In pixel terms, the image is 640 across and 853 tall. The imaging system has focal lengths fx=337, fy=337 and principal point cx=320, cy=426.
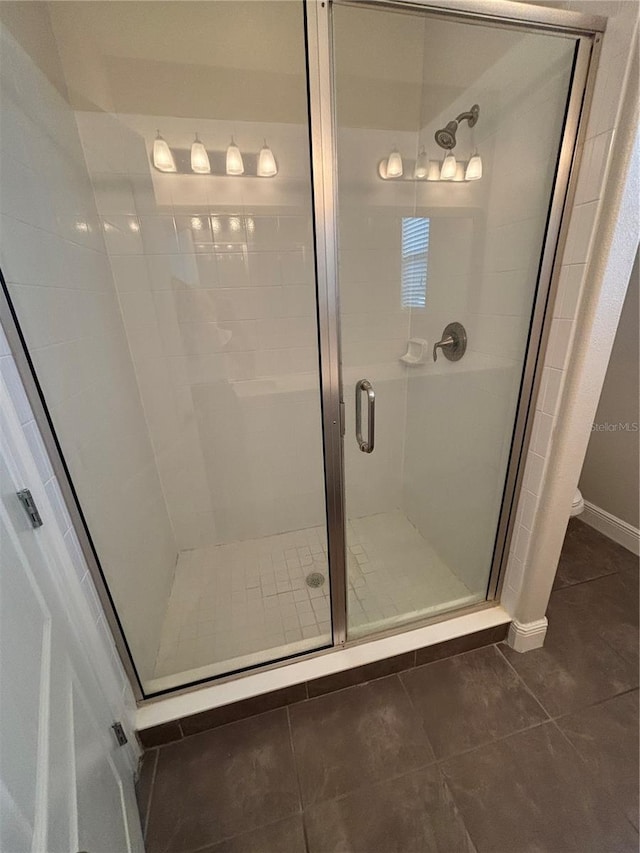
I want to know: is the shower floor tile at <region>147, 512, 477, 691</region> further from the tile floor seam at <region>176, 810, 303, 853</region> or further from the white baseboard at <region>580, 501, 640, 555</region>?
the white baseboard at <region>580, 501, 640, 555</region>

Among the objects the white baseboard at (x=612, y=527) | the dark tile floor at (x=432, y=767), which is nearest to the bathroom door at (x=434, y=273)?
the dark tile floor at (x=432, y=767)

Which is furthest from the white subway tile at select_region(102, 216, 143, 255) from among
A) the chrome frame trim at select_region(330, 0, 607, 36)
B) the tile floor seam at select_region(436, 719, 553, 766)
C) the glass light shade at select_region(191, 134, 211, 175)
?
the tile floor seam at select_region(436, 719, 553, 766)

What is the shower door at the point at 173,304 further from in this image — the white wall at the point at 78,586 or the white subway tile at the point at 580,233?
the white subway tile at the point at 580,233

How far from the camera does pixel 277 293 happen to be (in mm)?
1648

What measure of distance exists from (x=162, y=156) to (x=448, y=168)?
3.89 feet

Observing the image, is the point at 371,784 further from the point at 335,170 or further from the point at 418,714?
the point at 335,170

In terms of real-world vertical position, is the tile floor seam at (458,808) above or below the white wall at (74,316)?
below

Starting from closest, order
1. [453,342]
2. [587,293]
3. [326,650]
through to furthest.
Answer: [587,293] → [326,650] → [453,342]

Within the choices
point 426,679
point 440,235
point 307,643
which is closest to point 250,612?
point 307,643

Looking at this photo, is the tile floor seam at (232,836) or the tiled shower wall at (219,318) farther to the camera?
the tiled shower wall at (219,318)

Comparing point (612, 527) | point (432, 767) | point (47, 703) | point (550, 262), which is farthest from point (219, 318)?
point (612, 527)

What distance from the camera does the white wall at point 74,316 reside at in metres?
0.85

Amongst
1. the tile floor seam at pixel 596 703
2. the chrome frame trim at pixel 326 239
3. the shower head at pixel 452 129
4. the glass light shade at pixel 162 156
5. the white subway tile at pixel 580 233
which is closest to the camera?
the chrome frame trim at pixel 326 239

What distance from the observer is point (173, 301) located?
1.57m
